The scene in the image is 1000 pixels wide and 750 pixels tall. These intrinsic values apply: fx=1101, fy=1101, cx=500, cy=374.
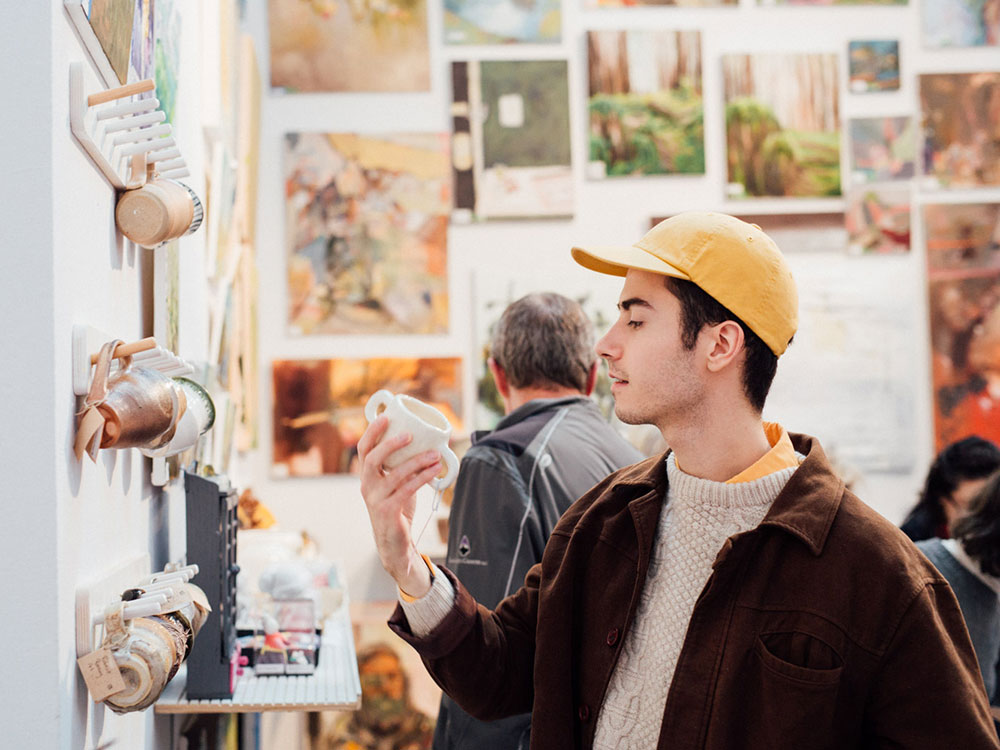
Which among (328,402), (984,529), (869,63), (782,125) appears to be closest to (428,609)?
(984,529)

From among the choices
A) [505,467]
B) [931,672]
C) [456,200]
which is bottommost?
[931,672]

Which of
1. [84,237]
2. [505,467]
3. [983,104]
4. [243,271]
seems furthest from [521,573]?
[983,104]

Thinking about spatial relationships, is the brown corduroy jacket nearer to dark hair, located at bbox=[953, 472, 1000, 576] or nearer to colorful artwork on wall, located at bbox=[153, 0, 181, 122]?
colorful artwork on wall, located at bbox=[153, 0, 181, 122]

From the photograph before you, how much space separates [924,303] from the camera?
18.8ft

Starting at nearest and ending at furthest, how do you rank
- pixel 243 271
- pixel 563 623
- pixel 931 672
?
1. pixel 931 672
2. pixel 563 623
3. pixel 243 271

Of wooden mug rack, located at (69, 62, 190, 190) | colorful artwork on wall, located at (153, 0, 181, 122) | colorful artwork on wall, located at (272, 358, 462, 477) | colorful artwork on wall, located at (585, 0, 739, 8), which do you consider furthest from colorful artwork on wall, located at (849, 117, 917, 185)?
wooden mug rack, located at (69, 62, 190, 190)

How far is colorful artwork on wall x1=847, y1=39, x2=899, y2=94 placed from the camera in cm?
574

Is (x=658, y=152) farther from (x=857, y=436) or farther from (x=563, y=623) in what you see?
(x=563, y=623)

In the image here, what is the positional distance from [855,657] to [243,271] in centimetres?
318

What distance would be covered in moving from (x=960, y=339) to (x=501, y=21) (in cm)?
287

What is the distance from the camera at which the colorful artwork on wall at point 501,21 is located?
5.52 meters

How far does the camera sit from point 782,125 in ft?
18.6

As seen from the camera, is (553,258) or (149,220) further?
(553,258)

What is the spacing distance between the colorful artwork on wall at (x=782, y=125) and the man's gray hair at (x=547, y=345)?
9.96 feet
